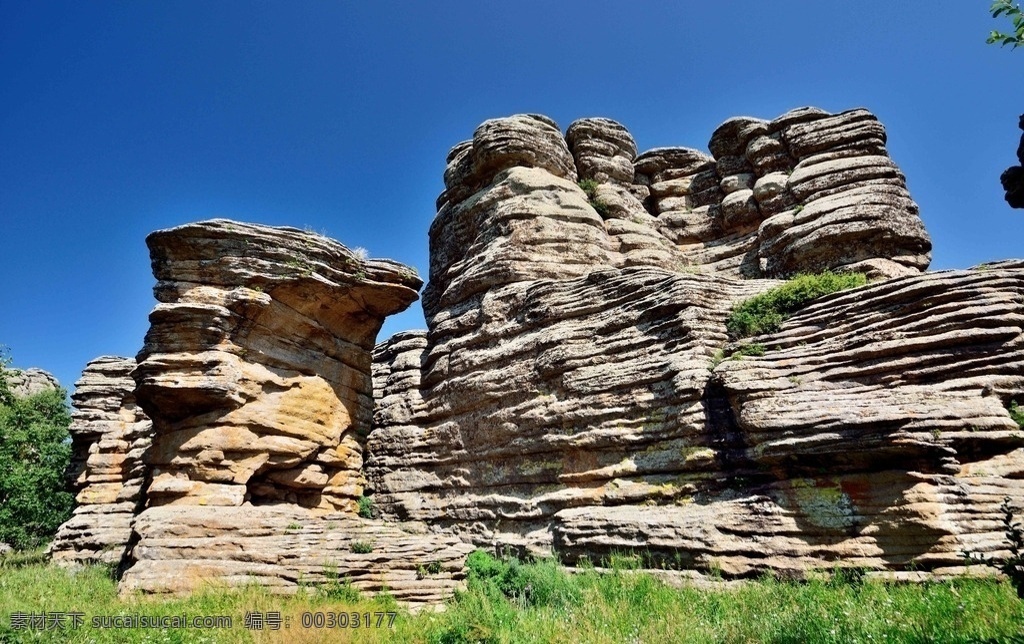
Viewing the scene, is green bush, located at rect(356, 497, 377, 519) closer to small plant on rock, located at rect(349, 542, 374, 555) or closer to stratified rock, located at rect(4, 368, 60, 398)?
small plant on rock, located at rect(349, 542, 374, 555)

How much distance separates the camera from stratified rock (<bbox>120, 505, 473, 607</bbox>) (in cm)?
1330

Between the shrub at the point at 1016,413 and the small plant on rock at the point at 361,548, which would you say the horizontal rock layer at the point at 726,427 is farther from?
the small plant on rock at the point at 361,548

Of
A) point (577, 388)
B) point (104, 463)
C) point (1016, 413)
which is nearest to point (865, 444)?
point (1016, 413)

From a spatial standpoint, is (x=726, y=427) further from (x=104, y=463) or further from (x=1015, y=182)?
(x=104, y=463)

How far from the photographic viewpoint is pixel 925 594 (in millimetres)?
9180

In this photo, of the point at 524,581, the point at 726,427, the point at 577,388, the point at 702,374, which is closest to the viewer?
the point at 524,581

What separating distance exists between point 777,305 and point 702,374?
3.66 metres

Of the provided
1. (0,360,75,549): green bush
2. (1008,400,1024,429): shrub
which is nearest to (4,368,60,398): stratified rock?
(0,360,75,549): green bush

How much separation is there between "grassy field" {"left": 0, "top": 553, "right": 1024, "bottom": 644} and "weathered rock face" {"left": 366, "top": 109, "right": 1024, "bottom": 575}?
5.20 ft

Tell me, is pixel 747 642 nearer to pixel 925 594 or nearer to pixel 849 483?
pixel 925 594

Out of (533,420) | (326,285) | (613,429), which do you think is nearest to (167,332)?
(326,285)

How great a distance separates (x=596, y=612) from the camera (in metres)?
9.65

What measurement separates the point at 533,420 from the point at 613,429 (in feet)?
9.61

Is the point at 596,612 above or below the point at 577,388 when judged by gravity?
below
